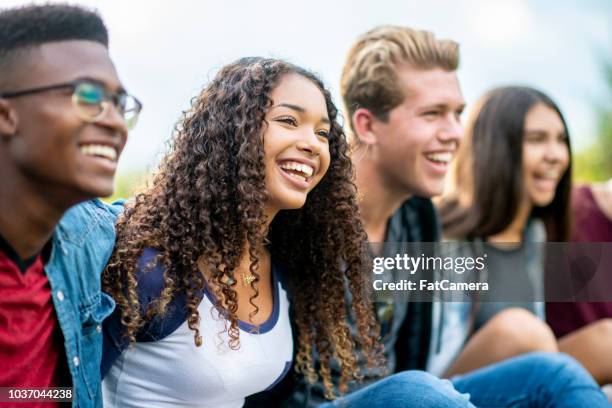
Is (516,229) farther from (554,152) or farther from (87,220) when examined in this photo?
(87,220)

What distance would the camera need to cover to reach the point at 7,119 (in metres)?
1.69

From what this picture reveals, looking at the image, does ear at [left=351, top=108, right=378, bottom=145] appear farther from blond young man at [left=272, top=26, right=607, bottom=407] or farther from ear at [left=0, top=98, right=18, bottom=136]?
ear at [left=0, top=98, right=18, bottom=136]

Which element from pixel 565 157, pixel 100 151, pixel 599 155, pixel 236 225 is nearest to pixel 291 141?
pixel 236 225

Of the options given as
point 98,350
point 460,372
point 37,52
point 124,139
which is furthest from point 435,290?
point 37,52

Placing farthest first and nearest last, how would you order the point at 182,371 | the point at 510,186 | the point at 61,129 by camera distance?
the point at 510,186 → the point at 182,371 → the point at 61,129

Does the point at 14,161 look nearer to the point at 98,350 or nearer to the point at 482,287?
the point at 98,350

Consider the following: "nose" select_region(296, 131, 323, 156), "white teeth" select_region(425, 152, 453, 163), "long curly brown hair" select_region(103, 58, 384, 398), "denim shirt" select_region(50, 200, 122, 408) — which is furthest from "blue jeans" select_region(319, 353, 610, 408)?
"white teeth" select_region(425, 152, 453, 163)

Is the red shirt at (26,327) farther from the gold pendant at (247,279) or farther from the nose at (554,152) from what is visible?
the nose at (554,152)

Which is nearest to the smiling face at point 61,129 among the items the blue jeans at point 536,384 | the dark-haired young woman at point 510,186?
the blue jeans at point 536,384

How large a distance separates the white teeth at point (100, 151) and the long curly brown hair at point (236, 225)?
A: 0.43m

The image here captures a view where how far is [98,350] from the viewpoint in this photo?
2057 millimetres

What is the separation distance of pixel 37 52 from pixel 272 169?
80cm

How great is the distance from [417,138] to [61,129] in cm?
187

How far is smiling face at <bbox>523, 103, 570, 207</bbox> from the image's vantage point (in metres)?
3.92
